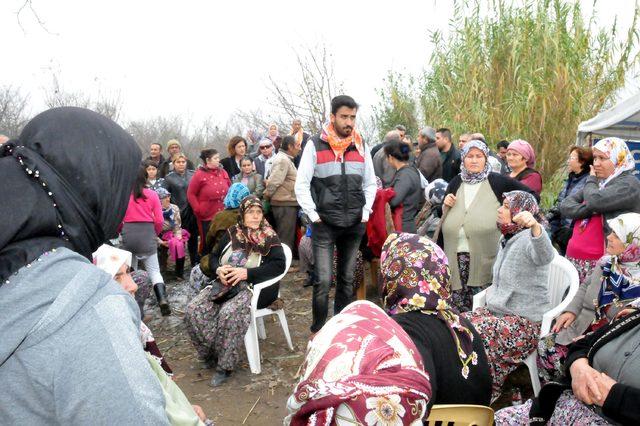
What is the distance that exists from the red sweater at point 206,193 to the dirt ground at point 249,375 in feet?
4.52

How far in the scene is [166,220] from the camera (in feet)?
21.5

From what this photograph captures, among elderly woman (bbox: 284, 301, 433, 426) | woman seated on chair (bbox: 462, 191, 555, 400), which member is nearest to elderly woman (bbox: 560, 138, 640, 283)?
woman seated on chair (bbox: 462, 191, 555, 400)

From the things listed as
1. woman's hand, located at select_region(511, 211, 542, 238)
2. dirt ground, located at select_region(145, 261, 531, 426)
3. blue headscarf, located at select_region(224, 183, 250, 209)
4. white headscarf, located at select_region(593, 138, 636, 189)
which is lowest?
dirt ground, located at select_region(145, 261, 531, 426)

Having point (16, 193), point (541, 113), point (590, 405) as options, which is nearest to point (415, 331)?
point (590, 405)

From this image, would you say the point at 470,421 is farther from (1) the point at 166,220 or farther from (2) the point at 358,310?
(1) the point at 166,220

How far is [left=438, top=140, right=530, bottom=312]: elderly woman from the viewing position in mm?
4008

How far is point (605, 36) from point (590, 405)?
6.69 m

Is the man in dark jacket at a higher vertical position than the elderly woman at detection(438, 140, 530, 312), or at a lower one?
higher

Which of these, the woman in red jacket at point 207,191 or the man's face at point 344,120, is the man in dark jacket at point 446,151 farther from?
the man's face at point 344,120

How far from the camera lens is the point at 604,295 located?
3008mm

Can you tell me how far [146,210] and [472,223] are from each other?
11.5 ft

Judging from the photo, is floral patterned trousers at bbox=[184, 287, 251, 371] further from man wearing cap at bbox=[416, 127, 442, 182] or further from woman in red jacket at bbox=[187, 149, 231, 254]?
man wearing cap at bbox=[416, 127, 442, 182]

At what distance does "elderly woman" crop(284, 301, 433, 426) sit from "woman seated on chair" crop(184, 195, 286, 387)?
2395 millimetres

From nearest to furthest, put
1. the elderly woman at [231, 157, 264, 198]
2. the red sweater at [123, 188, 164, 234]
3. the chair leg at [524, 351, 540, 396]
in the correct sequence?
the chair leg at [524, 351, 540, 396] → the red sweater at [123, 188, 164, 234] → the elderly woman at [231, 157, 264, 198]
